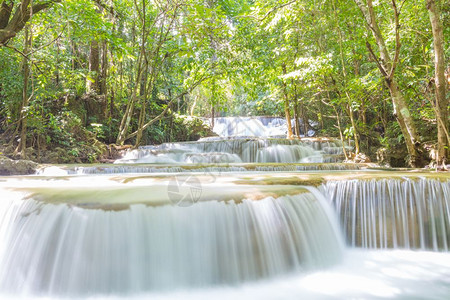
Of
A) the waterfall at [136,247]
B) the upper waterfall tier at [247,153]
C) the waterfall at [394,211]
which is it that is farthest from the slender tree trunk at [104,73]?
the waterfall at [394,211]

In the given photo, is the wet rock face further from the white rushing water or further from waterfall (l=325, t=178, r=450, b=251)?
the white rushing water

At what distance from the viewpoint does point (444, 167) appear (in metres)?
5.45

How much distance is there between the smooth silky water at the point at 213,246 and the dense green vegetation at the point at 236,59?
283 cm

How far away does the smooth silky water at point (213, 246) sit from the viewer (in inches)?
98.2

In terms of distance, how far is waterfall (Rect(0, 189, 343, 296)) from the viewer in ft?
8.05

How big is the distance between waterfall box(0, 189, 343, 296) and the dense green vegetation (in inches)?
131

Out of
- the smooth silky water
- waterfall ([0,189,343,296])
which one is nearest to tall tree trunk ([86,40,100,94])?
the smooth silky water

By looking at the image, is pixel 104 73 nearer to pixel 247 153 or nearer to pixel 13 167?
pixel 13 167

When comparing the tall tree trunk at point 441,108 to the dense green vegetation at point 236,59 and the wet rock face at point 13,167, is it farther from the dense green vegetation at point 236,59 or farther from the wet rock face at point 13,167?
the wet rock face at point 13,167

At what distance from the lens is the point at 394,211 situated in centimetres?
391

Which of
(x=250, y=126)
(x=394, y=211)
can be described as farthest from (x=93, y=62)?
(x=394, y=211)

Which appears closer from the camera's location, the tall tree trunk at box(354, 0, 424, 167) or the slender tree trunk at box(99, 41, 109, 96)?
the tall tree trunk at box(354, 0, 424, 167)

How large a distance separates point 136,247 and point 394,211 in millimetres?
3433

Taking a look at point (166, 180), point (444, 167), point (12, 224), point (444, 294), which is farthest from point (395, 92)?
point (12, 224)
